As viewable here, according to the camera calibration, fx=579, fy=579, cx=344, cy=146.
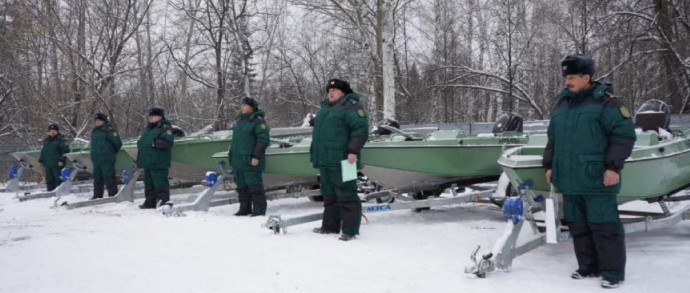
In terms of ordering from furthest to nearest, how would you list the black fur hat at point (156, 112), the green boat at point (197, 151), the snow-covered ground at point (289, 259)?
the green boat at point (197, 151), the black fur hat at point (156, 112), the snow-covered ground at point (289, 259)

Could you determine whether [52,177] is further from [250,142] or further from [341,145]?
[341,145]

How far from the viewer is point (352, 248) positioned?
4.74 m

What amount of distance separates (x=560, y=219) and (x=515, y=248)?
49 centimetres

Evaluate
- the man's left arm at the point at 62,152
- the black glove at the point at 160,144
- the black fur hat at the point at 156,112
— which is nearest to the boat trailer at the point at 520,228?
the black glove at the point at 160,144

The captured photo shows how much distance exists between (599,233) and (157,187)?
5894 mm

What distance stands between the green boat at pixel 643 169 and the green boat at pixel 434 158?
141cm

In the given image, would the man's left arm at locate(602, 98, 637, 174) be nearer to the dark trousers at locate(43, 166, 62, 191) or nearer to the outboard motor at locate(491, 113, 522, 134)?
the outboard motor at locate(491, 113, 522, 134)

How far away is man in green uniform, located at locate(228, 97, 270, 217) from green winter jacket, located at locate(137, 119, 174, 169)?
4.64 ft

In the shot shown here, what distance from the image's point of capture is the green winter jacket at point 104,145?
8953mm

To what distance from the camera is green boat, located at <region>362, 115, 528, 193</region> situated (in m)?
6.02

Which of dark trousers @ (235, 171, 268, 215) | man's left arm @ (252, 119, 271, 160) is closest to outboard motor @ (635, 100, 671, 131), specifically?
man's left arm @ (252, 119, 271, 160)

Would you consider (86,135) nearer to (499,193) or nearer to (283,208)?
(283,208)

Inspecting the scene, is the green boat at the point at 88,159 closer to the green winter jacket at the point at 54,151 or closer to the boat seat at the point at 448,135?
the green winter jacket at the point at 54,151

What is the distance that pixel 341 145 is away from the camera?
520cm
